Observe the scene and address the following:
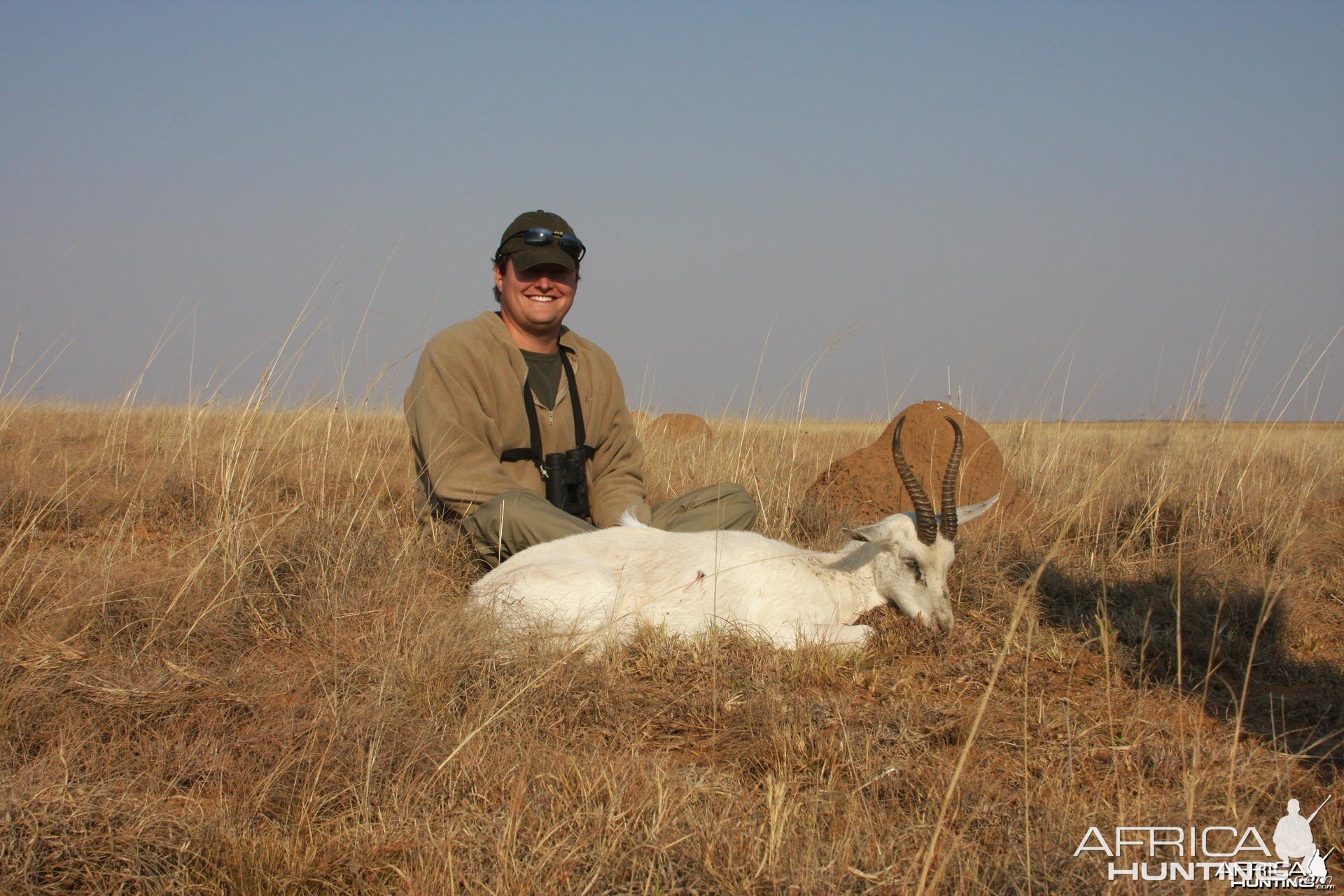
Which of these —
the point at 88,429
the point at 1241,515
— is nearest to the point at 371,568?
the point at 1241,515

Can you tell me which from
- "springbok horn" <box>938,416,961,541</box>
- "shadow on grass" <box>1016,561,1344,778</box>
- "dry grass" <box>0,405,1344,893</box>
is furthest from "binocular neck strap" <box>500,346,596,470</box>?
"shadow on grass" <box>1016,561,1344,778</box>

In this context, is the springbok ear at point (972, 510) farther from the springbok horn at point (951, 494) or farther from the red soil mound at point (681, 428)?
the red soil mound at point (681, 428)

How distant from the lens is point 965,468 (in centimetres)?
683

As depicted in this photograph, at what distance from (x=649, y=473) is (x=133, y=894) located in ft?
19.9

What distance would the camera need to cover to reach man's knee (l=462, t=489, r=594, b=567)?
16.5 feet

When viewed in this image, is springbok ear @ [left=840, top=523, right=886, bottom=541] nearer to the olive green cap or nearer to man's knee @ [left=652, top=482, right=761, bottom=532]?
man's knee @ [left=652, top=482, right=761, bottom=532]

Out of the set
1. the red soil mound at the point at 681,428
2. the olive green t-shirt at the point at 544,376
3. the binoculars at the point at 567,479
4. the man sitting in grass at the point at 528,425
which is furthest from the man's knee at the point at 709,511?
the red soil mound at the point at 681,428

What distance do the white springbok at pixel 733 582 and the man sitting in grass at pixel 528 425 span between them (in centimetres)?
47

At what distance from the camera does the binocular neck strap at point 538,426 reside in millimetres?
5680

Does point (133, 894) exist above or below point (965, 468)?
below

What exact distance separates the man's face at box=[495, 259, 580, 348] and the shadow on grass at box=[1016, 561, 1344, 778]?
3578 mm

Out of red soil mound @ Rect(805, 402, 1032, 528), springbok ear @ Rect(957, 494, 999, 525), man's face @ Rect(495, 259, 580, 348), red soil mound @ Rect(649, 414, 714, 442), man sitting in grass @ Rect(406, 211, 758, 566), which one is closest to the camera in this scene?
springbok ear @ Rect(957, 494, 999, 525)

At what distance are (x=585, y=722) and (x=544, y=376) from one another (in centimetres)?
296

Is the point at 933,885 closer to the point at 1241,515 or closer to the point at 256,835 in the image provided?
the point at 256,835
